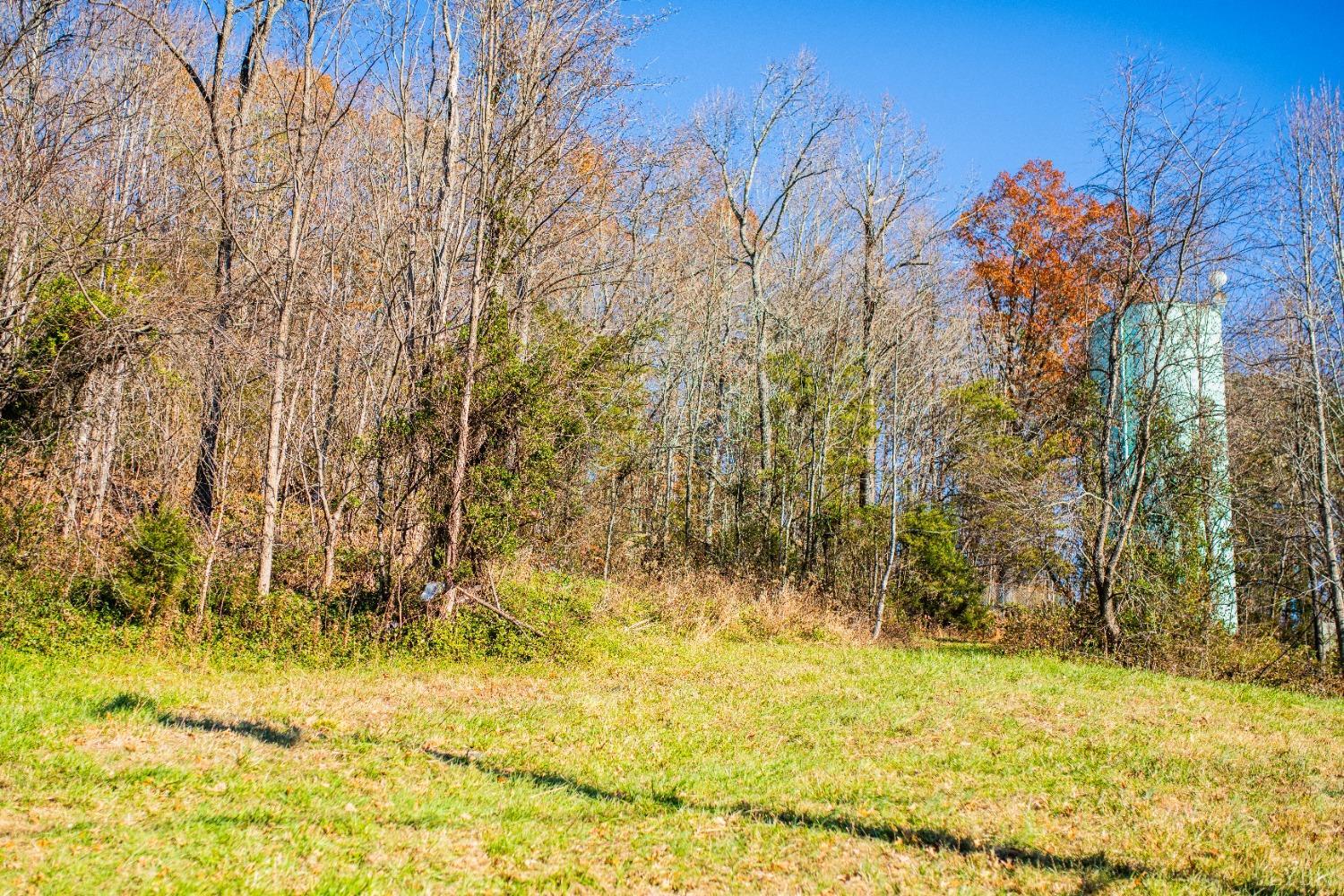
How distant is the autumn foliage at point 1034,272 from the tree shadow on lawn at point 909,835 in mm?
21072

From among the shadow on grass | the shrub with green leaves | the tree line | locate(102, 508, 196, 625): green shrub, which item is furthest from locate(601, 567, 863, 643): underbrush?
the shrub with green leaves

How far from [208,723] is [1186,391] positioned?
1650 centimetres

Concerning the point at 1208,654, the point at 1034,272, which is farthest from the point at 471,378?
the point at 1034,272

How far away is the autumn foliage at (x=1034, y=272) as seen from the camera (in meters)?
26.1

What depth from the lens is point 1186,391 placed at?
16.2 m

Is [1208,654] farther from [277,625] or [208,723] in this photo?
[208,723]

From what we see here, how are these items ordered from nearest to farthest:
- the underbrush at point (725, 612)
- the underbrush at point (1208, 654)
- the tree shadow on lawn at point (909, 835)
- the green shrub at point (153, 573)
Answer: the tree shadow on lawn at point (909, 835), the green shrub at point (153, 573), the underbrush at point (1208, 654), the underbrush at point (725, 612)

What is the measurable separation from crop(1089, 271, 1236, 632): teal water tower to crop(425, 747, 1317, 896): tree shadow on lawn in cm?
1027

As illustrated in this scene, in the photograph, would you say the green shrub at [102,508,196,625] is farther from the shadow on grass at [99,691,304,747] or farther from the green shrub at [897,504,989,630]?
the green shrub at [897,504,989,630]

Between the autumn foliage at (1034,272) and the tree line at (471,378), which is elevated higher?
the autumn foliage at (1034,272)

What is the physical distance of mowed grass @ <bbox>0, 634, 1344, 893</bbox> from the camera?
15.7 ft

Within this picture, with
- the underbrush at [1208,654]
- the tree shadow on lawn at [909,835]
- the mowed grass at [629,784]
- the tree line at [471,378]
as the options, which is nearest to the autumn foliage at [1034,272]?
the tree line at [471,378]

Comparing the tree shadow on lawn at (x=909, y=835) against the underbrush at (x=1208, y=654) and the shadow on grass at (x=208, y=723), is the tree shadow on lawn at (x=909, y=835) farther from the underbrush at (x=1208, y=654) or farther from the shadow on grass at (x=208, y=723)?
the underbrush at (x=1208, y=654)

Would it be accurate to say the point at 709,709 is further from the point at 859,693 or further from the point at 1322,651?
the point at 1322,651
